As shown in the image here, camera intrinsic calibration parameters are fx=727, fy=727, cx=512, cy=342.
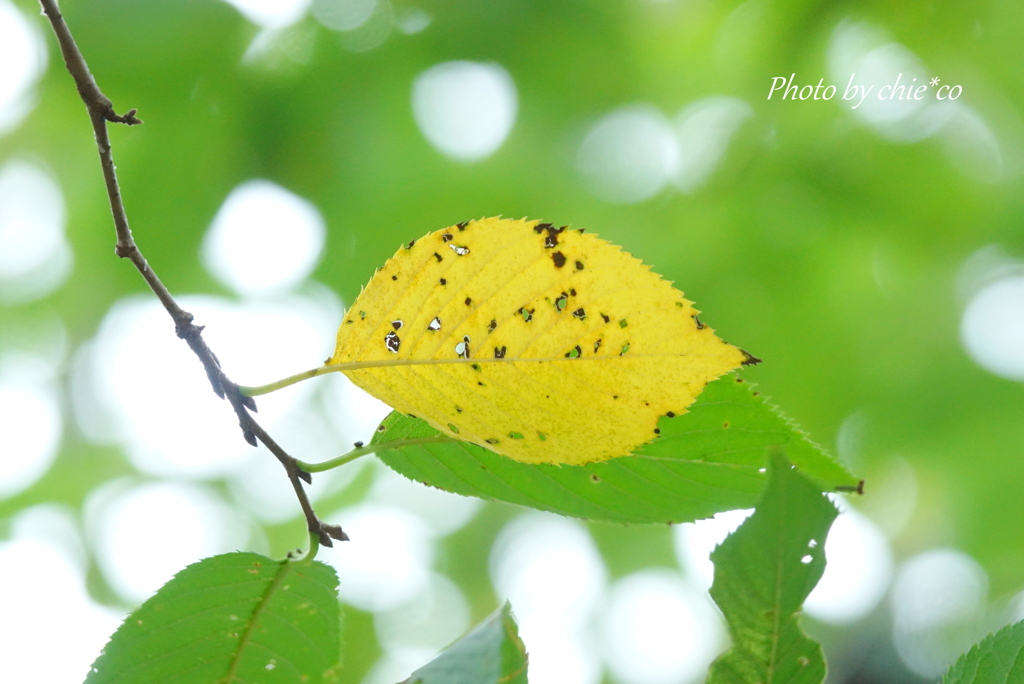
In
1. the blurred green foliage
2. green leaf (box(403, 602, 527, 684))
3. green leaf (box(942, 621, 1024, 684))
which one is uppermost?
the blurred green foliage

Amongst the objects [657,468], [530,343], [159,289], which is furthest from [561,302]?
[159,289]

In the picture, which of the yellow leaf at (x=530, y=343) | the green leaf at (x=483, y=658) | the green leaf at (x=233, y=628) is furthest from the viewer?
the green leaf at (x=233, y=628)

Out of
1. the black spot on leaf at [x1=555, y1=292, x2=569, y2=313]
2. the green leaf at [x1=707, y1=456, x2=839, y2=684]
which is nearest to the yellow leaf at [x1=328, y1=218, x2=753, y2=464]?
the black spot on leaf at [x1=555, y1=292, x2=569, y2=313]

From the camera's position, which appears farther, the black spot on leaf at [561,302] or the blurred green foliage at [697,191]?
the blurred green foliage at [697,191]

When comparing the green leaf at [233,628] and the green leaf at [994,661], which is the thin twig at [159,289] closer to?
the green leaf at [233,628]

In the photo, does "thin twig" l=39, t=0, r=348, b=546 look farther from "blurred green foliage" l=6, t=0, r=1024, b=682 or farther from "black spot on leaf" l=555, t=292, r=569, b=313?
"blurred green foliage" l=6, t=0, r=1024, b=682

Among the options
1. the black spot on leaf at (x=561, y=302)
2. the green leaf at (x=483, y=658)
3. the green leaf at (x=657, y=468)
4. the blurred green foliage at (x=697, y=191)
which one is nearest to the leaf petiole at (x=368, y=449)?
the green leaf at (x=657, y=468)
